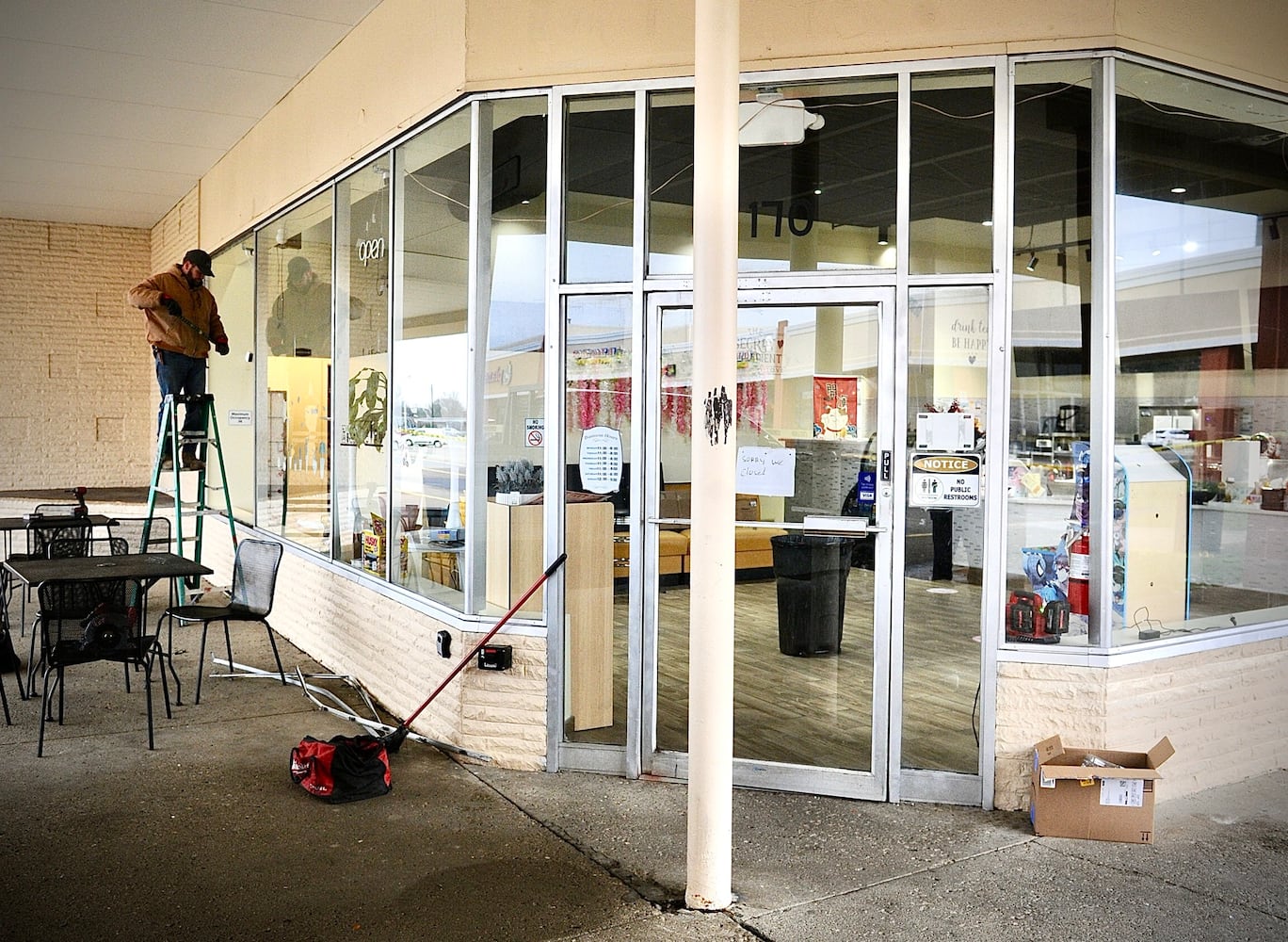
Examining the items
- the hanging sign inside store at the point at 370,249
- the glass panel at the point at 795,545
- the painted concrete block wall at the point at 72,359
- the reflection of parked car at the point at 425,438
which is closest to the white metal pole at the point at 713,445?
the glass panel at the point at 795,545

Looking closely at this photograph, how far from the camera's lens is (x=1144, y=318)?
4590 mm

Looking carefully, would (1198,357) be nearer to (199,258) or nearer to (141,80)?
(199,258)

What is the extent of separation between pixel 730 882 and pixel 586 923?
0.55 metres

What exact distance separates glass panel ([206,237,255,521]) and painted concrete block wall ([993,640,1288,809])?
644 centimetres

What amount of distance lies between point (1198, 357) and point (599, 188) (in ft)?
9.23

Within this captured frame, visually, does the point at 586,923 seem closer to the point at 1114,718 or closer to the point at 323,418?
the point at 1114,718

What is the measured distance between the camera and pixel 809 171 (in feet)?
15.1

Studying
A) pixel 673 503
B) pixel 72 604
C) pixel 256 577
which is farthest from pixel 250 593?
pixel 673 503

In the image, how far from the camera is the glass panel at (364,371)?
617 cm

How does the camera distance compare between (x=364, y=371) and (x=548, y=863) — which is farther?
(x=364, y=371)

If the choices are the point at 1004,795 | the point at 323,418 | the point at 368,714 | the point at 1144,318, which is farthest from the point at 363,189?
the point at 1004,795

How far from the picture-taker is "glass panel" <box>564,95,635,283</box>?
15.7 feet

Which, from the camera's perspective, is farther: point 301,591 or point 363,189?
point 301,591

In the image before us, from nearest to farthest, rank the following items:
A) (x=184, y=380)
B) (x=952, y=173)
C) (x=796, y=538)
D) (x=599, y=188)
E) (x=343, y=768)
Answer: (x=952, y=173)
(x=343, y=768)
(x=796, y=538)
(x=599, y=188)
(x=184, y=380)
